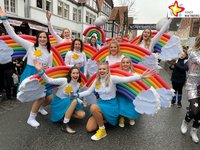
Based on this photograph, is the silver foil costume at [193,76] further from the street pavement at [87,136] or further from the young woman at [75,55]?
the young woman at [75,55]

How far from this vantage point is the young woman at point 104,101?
407cm

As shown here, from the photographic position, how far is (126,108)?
14.5 feet

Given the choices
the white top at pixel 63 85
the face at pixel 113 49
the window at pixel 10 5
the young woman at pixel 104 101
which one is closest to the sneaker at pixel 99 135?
the young woman at pixel 104 101

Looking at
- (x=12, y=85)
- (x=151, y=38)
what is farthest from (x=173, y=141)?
(x=12, y=85)

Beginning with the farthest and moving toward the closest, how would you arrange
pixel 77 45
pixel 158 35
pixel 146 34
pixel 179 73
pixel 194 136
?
pixel 179 73 < pixel 146 34 < pixel 158 35 < pixel 77 45 < pixel 194 136

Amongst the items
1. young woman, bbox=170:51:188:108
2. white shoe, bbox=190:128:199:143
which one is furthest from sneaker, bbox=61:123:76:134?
young woman, bbox=170:51:188:108

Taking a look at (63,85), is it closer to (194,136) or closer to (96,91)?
(96,91)

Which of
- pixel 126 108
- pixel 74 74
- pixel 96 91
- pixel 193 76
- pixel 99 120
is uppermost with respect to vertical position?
pixel 193 76

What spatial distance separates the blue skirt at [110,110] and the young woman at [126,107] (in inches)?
5.6

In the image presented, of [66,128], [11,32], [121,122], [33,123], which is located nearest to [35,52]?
[11,32]

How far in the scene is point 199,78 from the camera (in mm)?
3863

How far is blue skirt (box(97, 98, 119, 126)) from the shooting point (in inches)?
165

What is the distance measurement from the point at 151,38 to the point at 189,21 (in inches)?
1233

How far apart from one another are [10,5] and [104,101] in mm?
13676
